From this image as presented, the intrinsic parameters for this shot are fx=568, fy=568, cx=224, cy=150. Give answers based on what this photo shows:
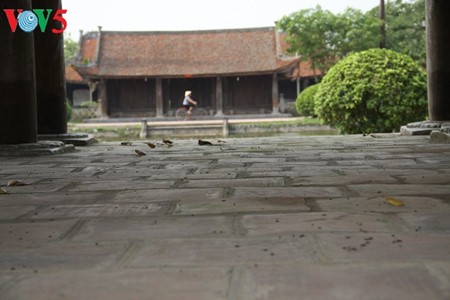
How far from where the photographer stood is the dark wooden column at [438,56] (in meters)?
7.44

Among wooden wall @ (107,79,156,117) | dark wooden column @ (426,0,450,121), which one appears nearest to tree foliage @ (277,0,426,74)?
wooden wall @ (107,79,156,117)

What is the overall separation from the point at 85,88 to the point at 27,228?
33.8 meters

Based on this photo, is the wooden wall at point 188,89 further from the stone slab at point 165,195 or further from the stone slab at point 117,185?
the stone slab at point 165,195

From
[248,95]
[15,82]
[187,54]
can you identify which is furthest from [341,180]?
[187,54]

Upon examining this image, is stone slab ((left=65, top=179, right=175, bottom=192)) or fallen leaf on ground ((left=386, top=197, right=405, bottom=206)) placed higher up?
stone slab ((left=65, top=179, right=175, bottom=192))

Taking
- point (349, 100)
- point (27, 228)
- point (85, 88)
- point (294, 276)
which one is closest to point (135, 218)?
point (27, 228)

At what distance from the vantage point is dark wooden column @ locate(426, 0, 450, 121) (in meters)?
7.44

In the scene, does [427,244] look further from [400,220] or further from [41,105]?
[41,105]

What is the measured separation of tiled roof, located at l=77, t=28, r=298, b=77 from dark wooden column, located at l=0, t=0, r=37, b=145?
80.6 ft

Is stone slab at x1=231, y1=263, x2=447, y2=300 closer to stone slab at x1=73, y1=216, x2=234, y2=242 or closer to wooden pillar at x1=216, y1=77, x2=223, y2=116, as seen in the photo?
stone slab at x1=73, y1=216, x2=234, y2=242

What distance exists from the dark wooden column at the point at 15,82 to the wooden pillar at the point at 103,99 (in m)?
25.2

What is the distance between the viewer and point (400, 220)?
88.9 inches

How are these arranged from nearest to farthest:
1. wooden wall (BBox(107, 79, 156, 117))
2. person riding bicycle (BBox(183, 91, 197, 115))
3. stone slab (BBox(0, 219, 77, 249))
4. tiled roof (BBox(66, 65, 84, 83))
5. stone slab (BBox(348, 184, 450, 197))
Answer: stone slab (BBox(0, 219, 77, 249)), stone slab (BBox(348, 184, 450, 197)), person riding bicycle (BBox(183, 91, 197, 115)), wooden wall (BBox(107, 79, 156, 117)), tiled roof (BBox(66, 65, 84, 83))

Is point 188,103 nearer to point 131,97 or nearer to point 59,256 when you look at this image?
point 131,97
